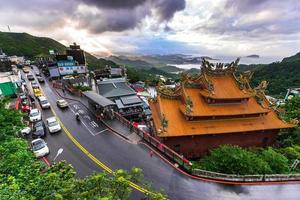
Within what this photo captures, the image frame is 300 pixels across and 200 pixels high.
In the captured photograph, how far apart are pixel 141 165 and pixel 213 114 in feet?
39.0

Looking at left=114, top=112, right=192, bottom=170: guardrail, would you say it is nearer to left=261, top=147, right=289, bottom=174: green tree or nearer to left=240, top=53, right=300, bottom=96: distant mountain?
left=261, top=147, right=289, bottom=174: green tree

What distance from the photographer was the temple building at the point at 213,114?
24.9m

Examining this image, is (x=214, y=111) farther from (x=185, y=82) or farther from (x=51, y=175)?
(x=51, y=175)

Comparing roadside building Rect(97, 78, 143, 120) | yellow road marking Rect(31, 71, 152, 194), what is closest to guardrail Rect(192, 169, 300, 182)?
yellow road marking Rect(31, 71, 152, 194)

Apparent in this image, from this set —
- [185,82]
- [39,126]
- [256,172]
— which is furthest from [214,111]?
[39,126]

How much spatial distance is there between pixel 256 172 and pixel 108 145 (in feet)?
58.9

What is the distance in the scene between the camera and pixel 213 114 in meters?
25.3

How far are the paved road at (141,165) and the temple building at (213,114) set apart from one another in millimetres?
4284

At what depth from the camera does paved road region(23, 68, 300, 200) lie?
58.5 feet

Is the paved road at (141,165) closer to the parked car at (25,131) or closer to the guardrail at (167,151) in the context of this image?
the guardrail at (167,151)

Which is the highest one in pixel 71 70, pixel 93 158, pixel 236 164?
pixel 71 70

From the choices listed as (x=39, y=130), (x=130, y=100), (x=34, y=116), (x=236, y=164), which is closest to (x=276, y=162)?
(x=236, y=164)

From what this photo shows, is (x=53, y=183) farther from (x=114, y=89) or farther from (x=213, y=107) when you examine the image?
(x=114, y=89)

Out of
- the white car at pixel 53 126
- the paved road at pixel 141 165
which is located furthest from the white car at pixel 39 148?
the white car at pixel 53 126
